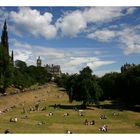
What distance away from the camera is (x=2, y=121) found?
2665 inches

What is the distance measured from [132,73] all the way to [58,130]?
44899mm

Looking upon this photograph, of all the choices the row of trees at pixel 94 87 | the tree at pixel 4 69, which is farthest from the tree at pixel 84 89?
the tree at pixel 4 69

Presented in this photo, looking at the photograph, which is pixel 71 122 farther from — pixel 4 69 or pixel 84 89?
pixel 4 69

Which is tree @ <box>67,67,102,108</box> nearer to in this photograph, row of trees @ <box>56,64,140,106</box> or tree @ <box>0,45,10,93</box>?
row of trees @ <box>56,64,140,106</box>

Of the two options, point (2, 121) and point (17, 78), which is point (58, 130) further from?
point (17, 78)

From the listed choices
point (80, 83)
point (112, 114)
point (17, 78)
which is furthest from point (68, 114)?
point (17, 78)

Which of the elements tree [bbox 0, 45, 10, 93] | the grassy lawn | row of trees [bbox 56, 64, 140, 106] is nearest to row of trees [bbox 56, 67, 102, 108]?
row of trees [bbox 56, 64, 140, 106]

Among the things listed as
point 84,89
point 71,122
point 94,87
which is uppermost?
point 94,87

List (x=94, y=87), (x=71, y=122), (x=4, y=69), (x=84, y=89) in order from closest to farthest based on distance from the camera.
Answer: (x=71, y=122) → (x=84, y=89) → (x=94, y=87) → (x=4, y=69)

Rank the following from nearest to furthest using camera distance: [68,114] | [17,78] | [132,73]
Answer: [68,114] → [132,73] → [17,78]

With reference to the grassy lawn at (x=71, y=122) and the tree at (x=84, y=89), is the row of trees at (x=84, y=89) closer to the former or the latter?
the tree at (x=84, y=89)

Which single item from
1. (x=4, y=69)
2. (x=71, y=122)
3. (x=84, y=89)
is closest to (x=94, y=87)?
(x=84, y=89)
